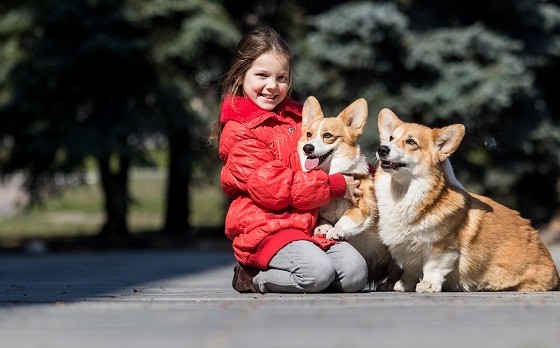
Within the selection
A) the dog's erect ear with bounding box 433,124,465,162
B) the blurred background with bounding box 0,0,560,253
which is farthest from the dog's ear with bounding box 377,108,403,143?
the blurred background with bounding box 0,0,560,253

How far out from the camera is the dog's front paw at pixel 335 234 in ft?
15.8

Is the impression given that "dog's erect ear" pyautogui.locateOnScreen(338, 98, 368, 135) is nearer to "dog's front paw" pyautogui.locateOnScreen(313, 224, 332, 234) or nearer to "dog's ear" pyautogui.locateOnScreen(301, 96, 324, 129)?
"dog's ear" pyautogui.locateOnScreen(301, 96, 324, 129)

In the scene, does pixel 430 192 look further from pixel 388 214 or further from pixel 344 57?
pixel 344 57

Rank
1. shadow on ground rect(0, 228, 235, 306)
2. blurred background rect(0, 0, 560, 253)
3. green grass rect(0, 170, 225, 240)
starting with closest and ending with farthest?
1. shadow on ground rect(0, 228, 235, 306)
2. blurred background rect(0, 0, 560, 253)
3. green grass rect(0, 170, 225, 240)

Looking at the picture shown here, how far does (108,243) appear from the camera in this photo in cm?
1255

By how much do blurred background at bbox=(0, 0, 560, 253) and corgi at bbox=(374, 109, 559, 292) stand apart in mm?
6477

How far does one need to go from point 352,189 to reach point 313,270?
44cm

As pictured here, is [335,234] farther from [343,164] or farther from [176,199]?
[176,199]

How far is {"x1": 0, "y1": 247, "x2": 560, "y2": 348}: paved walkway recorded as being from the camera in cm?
297

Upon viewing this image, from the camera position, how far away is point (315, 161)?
486cm

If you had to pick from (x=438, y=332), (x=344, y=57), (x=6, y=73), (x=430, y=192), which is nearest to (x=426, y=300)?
(x=430, y=192)

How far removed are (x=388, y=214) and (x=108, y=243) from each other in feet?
26.9

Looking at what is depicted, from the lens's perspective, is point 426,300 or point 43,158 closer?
point 426,300

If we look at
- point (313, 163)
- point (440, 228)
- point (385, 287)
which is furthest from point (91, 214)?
point (440, 228)
